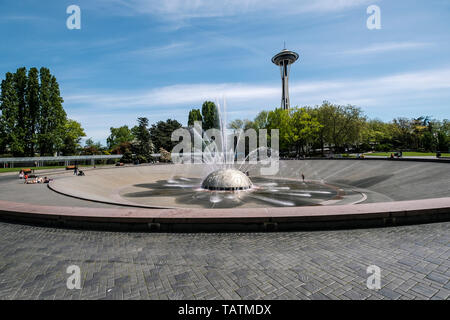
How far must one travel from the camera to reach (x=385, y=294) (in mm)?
3455

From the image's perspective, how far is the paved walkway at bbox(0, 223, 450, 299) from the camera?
3648 millimetres

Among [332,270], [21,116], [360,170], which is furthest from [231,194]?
[21,116]

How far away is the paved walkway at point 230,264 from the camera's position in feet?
12.0

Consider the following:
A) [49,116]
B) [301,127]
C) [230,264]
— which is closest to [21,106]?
[49,116]

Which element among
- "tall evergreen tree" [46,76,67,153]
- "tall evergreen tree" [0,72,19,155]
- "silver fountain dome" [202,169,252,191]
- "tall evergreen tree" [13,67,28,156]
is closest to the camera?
"silver fountain dome" [202,169,252,191]

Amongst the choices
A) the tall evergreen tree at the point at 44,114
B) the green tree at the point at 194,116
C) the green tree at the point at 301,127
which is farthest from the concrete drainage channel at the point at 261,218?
the green tree at the point at 194,116

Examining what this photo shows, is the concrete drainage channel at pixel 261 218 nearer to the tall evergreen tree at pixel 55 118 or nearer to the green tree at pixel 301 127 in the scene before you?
the green tree at pixel 301 127

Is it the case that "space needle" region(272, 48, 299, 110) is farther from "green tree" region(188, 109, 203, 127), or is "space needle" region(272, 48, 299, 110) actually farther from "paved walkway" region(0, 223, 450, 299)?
"paved walkway" region(0, 223, 450, 299)

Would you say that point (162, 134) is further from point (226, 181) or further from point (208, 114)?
point (226, 181)

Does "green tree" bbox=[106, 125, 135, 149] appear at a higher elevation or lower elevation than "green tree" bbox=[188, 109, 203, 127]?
lower

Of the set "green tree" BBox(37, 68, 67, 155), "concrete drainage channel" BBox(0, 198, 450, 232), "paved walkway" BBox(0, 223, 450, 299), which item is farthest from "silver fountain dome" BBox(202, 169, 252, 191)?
"green tree" BBox(37, 68, 67, 155)

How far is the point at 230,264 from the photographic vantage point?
4.61m

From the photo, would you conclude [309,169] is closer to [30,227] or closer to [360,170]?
[360,170]

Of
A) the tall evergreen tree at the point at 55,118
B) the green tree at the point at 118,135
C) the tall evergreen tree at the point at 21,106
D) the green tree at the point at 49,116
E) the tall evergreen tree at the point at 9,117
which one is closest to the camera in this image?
the tall evergreen tree at the point at 9,117
